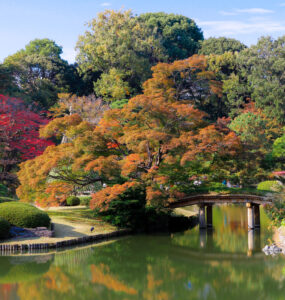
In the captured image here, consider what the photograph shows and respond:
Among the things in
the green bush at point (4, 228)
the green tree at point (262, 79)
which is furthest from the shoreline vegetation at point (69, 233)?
the green tree at point (262, 79)

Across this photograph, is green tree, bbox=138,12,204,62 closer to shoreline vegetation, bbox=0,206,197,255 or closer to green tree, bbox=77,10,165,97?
green tree, bbox=77,10,165,97

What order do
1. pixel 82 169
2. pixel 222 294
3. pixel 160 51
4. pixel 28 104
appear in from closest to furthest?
pixel 222 294 < pixel 82 169 < pixel 28 104 < pixel 160 51

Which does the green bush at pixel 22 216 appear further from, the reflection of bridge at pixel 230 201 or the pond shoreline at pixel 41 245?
the reflection of bridge at pixel 230 201

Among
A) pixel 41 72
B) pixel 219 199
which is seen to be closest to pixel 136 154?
pixel 219 199

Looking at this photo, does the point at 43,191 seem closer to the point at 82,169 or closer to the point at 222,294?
the point at 82,169

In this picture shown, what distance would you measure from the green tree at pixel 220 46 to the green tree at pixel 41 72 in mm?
13211

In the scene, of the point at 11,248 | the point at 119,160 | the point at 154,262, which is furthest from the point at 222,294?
the point at 119,160

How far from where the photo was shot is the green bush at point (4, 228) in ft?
49.3

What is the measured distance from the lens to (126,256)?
14.8 m

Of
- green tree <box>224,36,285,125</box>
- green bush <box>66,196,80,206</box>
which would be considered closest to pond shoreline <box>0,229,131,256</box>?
green bush <box>66,196,80,206</box>

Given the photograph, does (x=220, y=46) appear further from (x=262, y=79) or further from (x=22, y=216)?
(x=22, y=216)

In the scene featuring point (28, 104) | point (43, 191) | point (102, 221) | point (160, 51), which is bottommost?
point (102, 221)

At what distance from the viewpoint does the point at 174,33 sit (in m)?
44.0

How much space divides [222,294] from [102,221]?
9.39m
